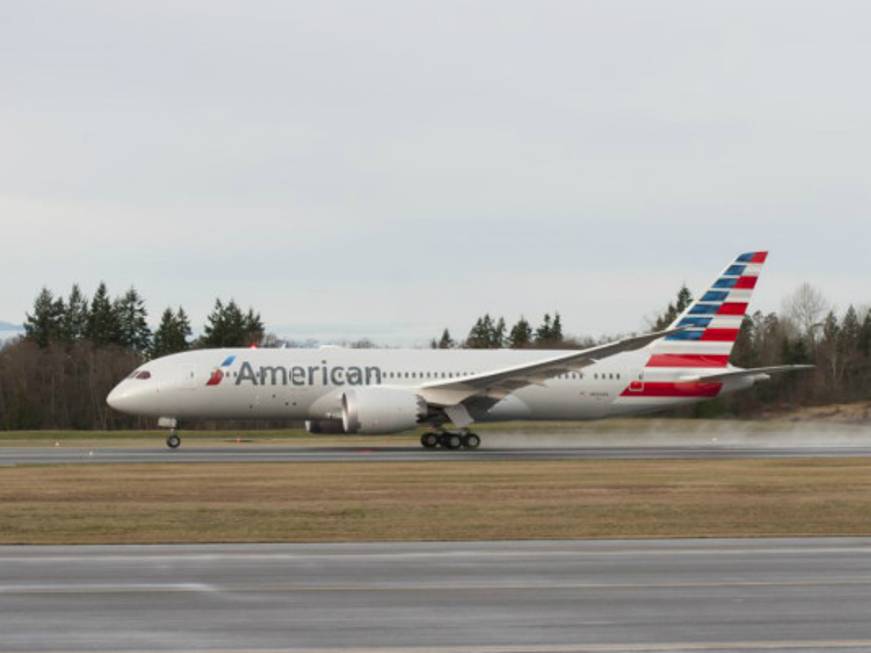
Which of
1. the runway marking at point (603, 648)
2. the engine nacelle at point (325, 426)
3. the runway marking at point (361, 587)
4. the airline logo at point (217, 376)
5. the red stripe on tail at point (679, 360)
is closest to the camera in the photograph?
the runway marking at point (603, 648)

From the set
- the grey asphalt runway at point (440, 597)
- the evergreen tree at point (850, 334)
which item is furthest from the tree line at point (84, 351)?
the grey asphalt runway at point (440, 597)

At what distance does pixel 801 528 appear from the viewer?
2070 centimetres

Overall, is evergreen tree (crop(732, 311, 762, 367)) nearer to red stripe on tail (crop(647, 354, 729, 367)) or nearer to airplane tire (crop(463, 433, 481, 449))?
red stripe on tail (crop(647, 354, 729, 367))

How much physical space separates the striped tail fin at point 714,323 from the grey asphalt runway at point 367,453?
4.14 metres

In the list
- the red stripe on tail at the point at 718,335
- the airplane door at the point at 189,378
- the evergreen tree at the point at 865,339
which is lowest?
the airplane door at the point at 189,378

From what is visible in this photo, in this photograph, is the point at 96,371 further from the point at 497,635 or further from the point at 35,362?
the point at 497,635

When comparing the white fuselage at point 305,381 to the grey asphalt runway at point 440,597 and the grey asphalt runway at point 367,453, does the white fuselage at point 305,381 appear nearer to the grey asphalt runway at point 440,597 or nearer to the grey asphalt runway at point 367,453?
the grey asphalt runway at point 367,453

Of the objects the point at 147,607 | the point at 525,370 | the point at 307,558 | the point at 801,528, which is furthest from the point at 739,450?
the point at 147,607

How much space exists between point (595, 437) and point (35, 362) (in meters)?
60.7

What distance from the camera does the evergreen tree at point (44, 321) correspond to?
116 m

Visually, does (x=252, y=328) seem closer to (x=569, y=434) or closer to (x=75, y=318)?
(x=75, y=318)

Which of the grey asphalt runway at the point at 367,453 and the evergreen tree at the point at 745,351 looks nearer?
the grey asphalt runway at the point at 367,453

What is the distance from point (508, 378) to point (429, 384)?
2586 mm

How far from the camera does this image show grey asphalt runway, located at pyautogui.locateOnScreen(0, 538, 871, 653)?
36.2ft
